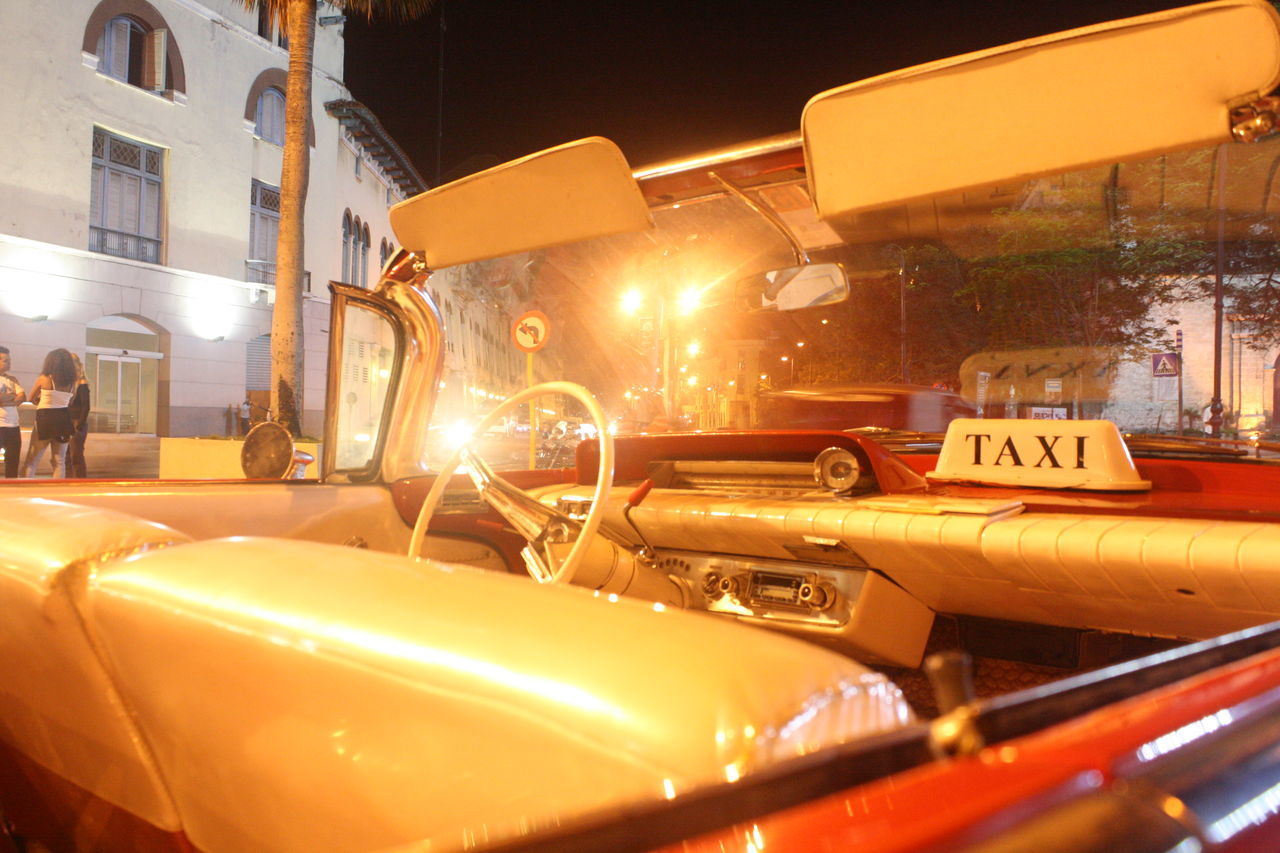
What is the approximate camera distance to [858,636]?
8.09ft

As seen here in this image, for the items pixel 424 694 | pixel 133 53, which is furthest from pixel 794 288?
pixel 133 53

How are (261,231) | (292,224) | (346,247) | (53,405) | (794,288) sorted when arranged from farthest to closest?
1. (346,247)
2. (261,231)
3. (292,224)
4. (53,405)
5. (794,288)

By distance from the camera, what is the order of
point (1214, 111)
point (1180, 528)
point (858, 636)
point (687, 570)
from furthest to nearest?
point (687, 570) → point (858, 636) → point (1180, 528) → point (1214, 111)

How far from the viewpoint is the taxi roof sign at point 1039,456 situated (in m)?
2.49

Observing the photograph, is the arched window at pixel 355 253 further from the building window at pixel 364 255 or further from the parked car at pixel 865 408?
the parked car at pixel 865 408

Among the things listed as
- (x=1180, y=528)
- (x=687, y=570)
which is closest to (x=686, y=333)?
(x=687, y=570)

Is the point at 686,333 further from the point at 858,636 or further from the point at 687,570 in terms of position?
the point at 858,636

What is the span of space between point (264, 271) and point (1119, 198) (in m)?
22.4

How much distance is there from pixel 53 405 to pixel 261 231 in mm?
14074

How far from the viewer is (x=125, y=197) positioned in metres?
18.4

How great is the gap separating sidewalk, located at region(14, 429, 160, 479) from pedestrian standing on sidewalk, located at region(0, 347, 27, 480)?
21.2ft

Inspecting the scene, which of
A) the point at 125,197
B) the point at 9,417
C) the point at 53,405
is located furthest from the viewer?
the point at 125,197

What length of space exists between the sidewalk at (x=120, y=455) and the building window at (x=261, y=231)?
504 cm

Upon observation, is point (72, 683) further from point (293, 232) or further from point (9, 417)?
point (293, 232)
